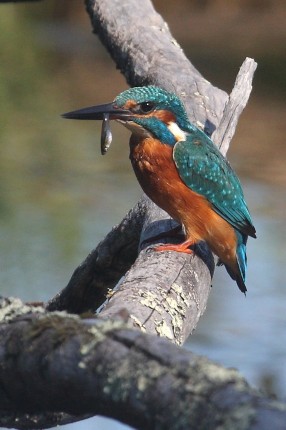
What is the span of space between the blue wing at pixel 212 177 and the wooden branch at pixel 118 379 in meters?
1.69

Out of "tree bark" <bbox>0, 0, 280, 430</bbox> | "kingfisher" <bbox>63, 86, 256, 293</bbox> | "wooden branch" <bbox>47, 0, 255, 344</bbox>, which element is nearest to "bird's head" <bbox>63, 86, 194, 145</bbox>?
"kingfisher" <bbox>63, 86, 256, 293</bbox>

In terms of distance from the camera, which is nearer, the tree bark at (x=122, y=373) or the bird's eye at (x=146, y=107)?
the tree bark at (x=122, y=373)

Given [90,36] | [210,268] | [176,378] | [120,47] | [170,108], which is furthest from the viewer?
[90,36]

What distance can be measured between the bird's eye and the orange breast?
130mm

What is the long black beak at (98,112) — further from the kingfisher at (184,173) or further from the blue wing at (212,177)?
the blue wing at (212,177)

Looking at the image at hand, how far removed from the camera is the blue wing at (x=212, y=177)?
9.80ft

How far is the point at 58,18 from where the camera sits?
435 inches

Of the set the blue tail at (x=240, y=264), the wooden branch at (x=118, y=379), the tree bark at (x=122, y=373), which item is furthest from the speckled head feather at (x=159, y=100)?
the wooden branch at (x=118, y=379)

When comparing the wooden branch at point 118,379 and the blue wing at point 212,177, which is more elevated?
the blue wing at point 212,177

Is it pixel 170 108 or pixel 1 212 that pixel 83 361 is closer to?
pixel 170 108

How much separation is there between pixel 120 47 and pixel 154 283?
1.41m

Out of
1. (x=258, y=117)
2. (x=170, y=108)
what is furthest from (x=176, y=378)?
(x=258, y=117)

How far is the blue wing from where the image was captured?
2986 millimetres

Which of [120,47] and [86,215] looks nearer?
[120,47]
